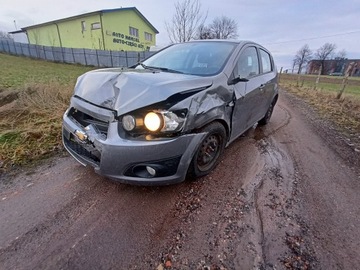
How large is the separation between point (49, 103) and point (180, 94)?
426 cm

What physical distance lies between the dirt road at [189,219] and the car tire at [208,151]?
0.17 meters

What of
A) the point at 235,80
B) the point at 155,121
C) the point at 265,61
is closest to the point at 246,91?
the point at 235,80

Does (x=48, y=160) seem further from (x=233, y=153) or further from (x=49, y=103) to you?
(x=233, y=153)

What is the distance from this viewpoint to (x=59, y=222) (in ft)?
6.84

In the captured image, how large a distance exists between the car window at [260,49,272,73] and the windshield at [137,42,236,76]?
1.14 m

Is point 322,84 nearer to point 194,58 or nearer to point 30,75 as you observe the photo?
point 194,58

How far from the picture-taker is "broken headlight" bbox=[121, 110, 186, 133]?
204 cm

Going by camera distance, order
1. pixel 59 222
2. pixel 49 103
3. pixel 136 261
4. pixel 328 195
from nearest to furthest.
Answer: pixel 136 261, pixel 59 222, pixel 328 195, pixel 49 103

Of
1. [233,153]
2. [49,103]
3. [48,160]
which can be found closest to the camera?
[48,160]

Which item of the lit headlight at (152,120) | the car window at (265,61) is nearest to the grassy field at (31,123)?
the lit headlight at (152,120)

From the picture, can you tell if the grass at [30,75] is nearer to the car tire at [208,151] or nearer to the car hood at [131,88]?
the car hood at [131,88]

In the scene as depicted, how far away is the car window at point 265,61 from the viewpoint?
160 inches

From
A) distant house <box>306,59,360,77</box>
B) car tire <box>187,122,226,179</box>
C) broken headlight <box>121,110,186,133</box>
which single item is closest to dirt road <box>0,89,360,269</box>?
car tire <box>187,122,226,179</box>

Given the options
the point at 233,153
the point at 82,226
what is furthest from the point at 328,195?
the point at 82,226
